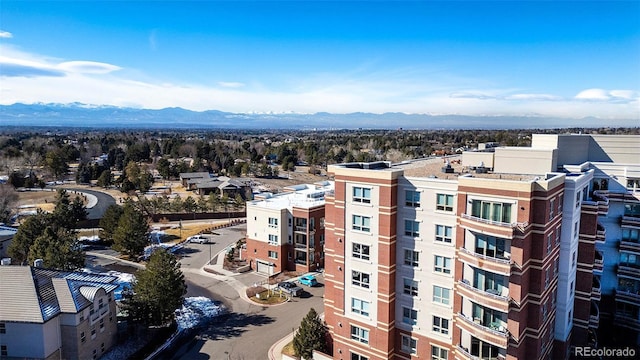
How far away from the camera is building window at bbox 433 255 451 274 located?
28078 millimetres

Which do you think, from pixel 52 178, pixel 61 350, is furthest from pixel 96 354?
pixel 52 178

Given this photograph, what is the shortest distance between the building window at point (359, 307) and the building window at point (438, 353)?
203 inches

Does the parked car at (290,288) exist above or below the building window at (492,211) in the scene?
below

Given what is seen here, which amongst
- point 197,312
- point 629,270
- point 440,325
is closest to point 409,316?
point 440,325

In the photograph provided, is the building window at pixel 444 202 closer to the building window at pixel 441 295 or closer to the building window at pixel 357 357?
the building window at pixel 441 295

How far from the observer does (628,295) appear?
118 ft

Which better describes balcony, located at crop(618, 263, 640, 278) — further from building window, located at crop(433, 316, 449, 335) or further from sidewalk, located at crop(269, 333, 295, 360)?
sidewalk, located at crop(269, 333, 295, 360)

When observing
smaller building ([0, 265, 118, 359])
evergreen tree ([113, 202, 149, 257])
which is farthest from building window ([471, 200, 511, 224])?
evergreen tree ([113, 202, 149, 257])

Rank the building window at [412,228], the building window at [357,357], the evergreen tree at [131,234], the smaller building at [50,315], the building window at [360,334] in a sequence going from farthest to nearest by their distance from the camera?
the evergreen tree at [131,234]
the building window at [357,357]
the building window at [360,334]
the smaller building at [50,315]
the building window at [412,228]

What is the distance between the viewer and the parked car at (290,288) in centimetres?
4822

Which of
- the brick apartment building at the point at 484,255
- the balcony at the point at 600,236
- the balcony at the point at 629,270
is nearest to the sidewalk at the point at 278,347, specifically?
the brick apartment building at the point at 484,255

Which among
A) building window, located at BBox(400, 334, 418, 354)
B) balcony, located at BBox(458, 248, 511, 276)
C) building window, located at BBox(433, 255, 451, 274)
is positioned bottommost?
building window, located at BBox(400, 334, 418, 354)

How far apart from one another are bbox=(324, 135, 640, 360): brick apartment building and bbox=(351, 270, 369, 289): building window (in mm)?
79

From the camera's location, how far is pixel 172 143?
182500 mm
